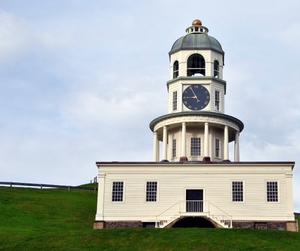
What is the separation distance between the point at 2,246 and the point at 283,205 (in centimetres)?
2072

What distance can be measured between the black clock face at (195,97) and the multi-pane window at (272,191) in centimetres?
1010

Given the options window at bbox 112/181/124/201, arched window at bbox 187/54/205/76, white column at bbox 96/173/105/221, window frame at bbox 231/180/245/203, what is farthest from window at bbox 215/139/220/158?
white column at bbox 96/173/105/221

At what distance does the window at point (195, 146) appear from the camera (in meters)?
51.5

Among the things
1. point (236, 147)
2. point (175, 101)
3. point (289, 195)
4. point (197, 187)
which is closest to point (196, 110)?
point (175, 101)

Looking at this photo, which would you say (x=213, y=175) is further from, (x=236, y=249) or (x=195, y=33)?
(x=195, y=33)

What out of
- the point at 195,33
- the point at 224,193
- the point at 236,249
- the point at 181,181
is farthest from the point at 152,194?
the point at 195,33

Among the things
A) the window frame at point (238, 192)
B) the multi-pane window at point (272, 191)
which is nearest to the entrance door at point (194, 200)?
the window frame at point (238, 192)

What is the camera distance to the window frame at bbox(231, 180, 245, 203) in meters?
45.6

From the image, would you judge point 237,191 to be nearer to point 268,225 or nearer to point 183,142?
point 268,225

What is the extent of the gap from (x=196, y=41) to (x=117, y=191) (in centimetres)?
1674

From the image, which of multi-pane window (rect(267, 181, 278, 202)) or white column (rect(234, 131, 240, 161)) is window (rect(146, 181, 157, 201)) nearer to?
multi-pane window (rect(267, 181, 278, 202))

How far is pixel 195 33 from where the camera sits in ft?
184

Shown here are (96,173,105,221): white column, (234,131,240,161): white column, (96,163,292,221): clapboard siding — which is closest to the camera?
(96,163,292,221): clapboard siding

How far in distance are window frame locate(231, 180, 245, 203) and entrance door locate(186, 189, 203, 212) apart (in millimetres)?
2436
